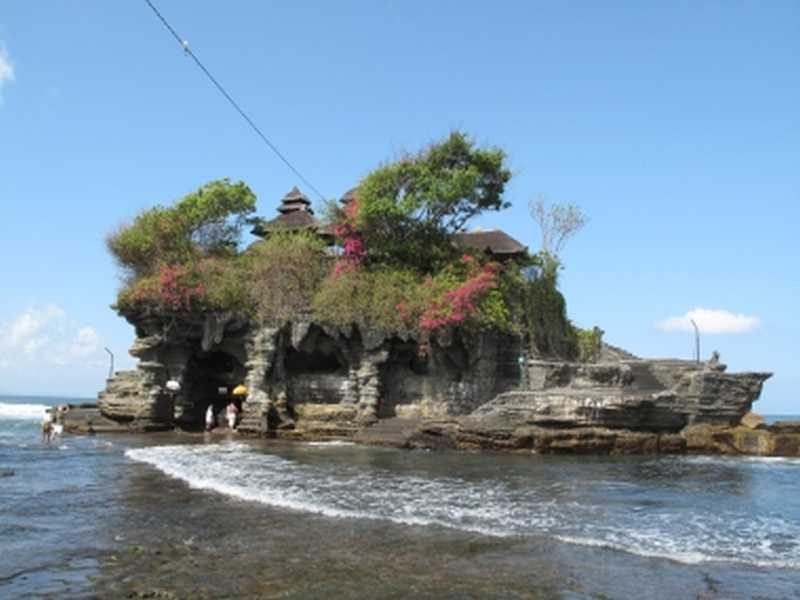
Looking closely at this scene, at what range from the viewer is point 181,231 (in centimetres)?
3234

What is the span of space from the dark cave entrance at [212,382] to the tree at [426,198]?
9.89 metres

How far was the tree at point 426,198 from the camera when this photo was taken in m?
30.6

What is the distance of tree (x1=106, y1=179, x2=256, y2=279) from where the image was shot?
32062mm

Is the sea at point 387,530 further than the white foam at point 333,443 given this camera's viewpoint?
No

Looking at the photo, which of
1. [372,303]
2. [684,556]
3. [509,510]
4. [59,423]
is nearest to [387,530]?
[509,510]

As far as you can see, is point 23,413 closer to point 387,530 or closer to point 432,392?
point 432,392

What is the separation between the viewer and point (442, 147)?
31062mm

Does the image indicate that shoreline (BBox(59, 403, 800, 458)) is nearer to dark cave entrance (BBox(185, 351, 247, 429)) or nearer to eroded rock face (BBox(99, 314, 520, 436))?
eroded rock face (BBox(99, 314, 520, 436))

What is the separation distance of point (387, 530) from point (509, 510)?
3.11 meters

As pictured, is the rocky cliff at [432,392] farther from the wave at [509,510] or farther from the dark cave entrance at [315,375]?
the wave at [509,510]

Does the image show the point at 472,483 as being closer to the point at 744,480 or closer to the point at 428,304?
the point at 744,480

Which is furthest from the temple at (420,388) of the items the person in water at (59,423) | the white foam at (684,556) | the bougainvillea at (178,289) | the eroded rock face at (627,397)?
the white foam at (684,556)

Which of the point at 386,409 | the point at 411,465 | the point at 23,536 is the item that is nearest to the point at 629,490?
the point at 411,465

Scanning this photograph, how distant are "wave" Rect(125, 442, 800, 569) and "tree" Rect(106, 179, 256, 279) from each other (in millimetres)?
15467
